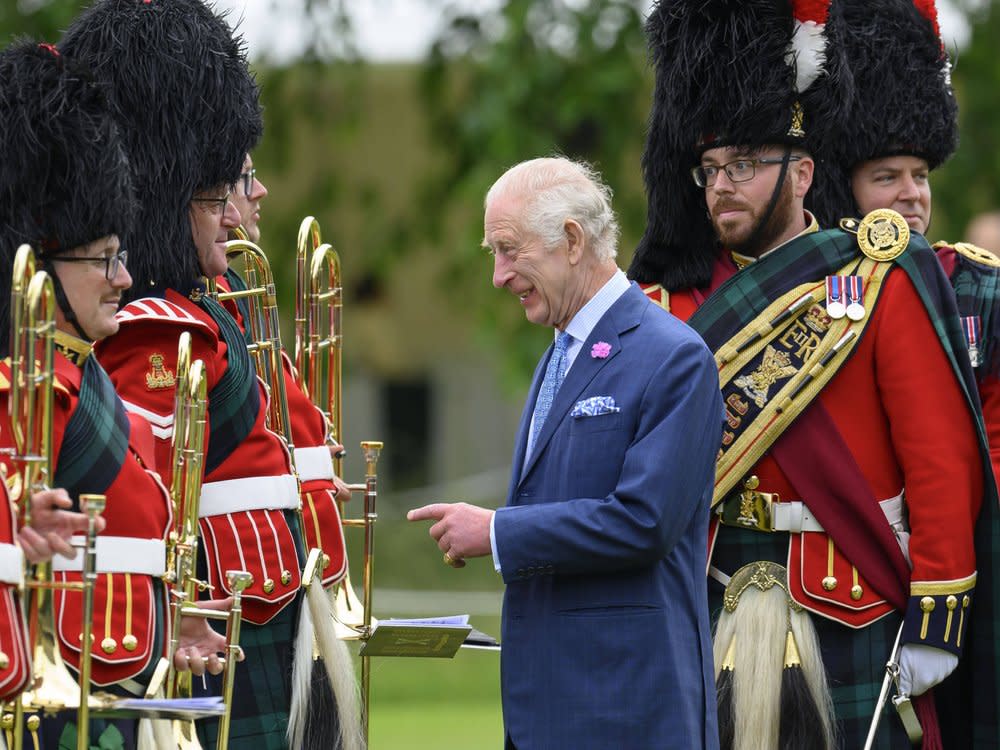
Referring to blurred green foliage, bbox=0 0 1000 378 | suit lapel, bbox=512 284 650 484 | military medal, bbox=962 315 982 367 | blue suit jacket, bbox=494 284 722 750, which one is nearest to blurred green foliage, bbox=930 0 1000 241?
blurred green foliage, bbox=0 0 1000 378

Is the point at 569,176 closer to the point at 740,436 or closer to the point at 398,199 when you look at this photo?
the point at 740,436

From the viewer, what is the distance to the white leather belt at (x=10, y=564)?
335 cm

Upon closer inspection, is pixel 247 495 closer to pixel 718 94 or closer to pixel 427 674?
pixel 718 94

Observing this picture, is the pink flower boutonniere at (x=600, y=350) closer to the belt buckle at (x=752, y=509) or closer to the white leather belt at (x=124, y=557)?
the belt buckle at (x=752, y=509)

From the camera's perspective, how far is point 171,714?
335 centimetres

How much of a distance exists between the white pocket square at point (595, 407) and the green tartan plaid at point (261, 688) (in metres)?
1.05

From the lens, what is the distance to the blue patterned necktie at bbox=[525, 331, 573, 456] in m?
4.24

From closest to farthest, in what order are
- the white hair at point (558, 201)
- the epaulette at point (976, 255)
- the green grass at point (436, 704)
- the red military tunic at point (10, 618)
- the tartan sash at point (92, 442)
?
the red military tunic at point (10, 618)
the tartan sash at point (92, 442)
the white hair at point (558, 201)
the epaulette at point (976, 255)
the green grass at point (436, 704)

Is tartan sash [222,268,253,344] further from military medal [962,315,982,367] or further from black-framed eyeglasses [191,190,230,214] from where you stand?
military medal [962,315,982,367]

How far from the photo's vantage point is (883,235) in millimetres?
4699

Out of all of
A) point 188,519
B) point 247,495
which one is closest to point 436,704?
point 247,495

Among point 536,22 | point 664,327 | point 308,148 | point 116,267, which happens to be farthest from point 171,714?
point 308,148

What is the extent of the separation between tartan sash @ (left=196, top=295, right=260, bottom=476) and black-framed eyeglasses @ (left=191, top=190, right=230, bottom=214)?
27 centimetres

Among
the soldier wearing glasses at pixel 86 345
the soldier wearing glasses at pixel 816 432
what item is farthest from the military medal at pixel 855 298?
the soldier wearing glasses at pixel 86 345
